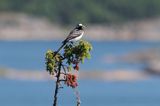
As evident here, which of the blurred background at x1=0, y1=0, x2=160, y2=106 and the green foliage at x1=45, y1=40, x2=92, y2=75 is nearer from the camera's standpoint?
the green foliage at x1=45, y1=40, x2=92, y2=75

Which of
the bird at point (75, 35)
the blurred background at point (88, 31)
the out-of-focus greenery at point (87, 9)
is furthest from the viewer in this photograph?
the out-of-focus greenery at point (87, 9)

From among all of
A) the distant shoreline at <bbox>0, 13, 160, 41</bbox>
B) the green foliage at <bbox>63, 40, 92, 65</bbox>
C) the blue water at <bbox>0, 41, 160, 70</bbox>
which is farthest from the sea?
the distant shoreline at <bbox>0, 13, 160, 41</bbox>

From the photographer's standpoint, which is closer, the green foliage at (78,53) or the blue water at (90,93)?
the green foliage at (78,53)

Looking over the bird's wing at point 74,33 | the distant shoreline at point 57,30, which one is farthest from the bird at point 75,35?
the distant shoreline at point 57,30

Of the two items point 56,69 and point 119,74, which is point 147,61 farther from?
point 56,69

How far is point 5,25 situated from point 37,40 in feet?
51.6

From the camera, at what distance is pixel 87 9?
6954 inches

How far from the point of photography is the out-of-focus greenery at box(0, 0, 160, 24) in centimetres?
16825

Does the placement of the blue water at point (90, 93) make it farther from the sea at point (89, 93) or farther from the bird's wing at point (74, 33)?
the bird's wing at point (74, 33)

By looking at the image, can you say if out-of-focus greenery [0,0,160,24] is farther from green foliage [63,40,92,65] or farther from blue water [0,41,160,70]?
green foliage [63,40,92,65]

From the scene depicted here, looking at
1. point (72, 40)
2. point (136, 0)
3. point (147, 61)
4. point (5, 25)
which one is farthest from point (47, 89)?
point (136, 0)

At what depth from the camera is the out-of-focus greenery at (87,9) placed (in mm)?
168250

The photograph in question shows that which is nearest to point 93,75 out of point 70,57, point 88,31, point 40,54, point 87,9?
point 40,54

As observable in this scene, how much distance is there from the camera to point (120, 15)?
177 meters
